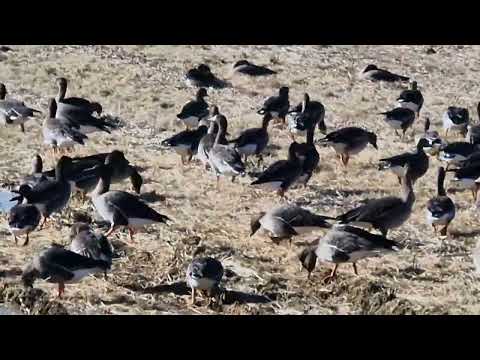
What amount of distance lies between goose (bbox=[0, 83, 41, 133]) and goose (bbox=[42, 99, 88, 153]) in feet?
3.88

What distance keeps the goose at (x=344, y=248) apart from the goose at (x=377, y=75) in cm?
1308

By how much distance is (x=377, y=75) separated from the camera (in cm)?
2769

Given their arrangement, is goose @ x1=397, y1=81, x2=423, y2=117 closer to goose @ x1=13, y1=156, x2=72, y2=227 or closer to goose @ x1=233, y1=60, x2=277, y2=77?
goose @ x1=233, y1=60, x2=277, y2=77

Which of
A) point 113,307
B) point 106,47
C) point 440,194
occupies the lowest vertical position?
point 113,307

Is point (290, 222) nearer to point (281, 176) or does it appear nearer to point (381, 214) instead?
point (381, 214)

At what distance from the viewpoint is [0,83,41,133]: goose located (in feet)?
72.4

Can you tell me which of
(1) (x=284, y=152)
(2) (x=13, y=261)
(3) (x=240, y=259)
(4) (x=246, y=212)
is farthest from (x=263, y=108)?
(2) (x=13, y=261)

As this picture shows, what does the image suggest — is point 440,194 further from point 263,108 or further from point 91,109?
point 91,109

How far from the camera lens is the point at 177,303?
1398cm

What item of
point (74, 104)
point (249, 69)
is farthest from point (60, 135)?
point (249, 69)

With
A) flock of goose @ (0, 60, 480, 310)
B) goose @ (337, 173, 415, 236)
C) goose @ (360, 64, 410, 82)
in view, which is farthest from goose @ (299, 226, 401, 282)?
goose @ (360, 64, 410, 82)

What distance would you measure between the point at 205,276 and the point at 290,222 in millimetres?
2893

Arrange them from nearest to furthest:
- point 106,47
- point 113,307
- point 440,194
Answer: point 113,307 → point 440,194 → point 106,47

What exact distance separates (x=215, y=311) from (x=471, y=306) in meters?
4.02
